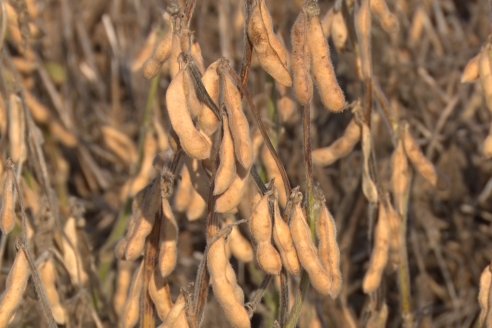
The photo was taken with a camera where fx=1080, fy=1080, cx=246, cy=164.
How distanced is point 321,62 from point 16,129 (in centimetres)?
58

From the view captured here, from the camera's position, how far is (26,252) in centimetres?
140

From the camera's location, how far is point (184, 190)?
1.57 m

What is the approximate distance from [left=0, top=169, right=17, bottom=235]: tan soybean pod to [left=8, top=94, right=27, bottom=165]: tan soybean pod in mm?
295

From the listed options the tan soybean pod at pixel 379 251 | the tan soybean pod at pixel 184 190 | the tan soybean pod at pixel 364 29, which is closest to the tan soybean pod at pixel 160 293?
the tan soybean pod at pixel 184 190

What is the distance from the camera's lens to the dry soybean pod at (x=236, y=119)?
1.30 metres

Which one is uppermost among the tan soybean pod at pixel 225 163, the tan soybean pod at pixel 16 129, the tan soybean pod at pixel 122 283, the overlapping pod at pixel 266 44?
the overlapping pod at pixel 266 44

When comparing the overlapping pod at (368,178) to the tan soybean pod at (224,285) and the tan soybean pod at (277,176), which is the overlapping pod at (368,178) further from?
the tan soybean pod at (224,285)

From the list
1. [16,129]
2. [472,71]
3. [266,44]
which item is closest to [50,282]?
[16,129]

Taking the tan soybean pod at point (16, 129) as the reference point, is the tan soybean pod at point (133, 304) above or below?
below

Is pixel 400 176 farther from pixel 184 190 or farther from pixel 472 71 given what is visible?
pixel 184 190

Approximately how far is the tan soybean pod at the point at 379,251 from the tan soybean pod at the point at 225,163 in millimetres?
423

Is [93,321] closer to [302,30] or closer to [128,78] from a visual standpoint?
[302,30]

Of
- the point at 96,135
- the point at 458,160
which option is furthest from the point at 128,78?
the point at 458,160

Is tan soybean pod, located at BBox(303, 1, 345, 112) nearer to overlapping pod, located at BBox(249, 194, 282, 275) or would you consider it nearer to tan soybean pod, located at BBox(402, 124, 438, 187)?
overlapping pod, located at BBox(249, 194, 282, 275)
